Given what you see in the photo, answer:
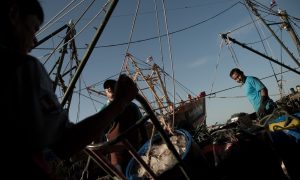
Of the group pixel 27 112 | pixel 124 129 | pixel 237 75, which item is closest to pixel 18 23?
pixel 27 112

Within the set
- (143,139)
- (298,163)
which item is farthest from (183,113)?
(298,163)

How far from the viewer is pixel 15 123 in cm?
84

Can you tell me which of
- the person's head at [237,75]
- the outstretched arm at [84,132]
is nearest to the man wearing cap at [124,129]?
the person's head at [237,75]

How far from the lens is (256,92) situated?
6.34 meters

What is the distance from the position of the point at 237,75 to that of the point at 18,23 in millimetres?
6357

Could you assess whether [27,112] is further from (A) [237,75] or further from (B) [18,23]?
(A) [237,75]

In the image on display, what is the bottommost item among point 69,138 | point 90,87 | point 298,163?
point 298,163

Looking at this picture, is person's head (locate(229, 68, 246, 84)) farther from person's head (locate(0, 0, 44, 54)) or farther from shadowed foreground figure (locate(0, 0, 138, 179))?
person's head (locate(0, 0, 44, 54))

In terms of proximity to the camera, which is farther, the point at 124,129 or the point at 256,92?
the point at 256,92

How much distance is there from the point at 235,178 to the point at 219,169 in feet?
0.72

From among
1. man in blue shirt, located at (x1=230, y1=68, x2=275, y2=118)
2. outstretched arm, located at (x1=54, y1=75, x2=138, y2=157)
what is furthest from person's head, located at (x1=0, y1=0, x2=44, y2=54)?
man in blue shirt, located at (x1=230, y1=68, x2=275, y2=118)

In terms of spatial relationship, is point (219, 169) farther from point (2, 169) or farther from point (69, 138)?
point (2, 169)

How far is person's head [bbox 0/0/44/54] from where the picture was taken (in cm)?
97

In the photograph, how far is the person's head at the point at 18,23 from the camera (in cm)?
97
